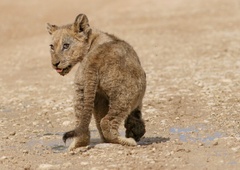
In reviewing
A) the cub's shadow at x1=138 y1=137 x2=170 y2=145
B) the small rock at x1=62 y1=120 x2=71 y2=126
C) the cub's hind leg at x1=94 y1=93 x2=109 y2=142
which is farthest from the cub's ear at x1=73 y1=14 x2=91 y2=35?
the small rock at x1=62 y1=120 x2=71 y2=126

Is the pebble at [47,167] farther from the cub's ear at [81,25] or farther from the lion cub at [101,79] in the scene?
the cub's ear at [81,25]

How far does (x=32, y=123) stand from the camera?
11.2 m

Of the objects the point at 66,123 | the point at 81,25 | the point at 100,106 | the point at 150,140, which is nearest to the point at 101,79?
the point at 100,106

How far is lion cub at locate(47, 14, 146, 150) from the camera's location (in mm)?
8172

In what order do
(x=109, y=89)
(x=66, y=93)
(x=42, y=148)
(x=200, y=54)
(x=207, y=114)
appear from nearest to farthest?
(x=109, y=89)
(x=42, y=148)
(x=207, y=114)
(x=66, y=93)
(x=200, y=54)

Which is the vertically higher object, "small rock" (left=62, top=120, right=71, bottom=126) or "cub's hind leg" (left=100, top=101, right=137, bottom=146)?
"cub's hind leg" (left=100, top=101, right=137, bottom=146)

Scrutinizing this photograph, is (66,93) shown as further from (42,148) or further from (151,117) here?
(42,148)

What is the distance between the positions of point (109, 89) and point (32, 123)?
3.38 meters

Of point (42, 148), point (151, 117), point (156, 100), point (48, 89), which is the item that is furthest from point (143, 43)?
point (42, 148)

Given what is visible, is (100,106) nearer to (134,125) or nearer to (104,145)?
(104,145)

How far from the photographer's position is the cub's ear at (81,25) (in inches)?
347

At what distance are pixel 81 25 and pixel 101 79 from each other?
40.2 inches

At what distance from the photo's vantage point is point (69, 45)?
8.73 meters

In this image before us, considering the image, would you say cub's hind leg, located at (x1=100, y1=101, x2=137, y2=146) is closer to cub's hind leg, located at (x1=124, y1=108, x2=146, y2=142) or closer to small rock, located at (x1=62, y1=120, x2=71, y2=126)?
cub's hind leg, located at (x1=124, y1=108, x2=146, y2=142)
